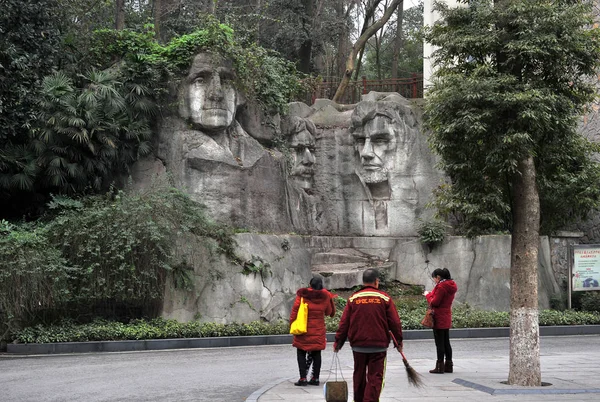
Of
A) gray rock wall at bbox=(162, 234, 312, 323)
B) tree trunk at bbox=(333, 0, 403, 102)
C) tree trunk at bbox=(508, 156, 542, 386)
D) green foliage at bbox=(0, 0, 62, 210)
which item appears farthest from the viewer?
tree trunk at bbox=(333, 0, 403, 102)

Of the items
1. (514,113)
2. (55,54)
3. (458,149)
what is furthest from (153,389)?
(55,54)

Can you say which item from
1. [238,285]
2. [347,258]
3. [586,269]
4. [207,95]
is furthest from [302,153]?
[586,269]

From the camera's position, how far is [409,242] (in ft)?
79.2

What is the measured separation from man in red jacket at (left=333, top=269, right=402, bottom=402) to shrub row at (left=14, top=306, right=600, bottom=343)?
9683 millimetres

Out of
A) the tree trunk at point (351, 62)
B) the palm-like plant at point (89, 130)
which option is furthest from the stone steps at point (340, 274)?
the tree trunk at point (351, 62)

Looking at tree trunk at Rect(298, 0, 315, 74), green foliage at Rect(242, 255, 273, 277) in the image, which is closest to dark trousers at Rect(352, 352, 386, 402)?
green foliage at Rect(242, 255, 273, 277)

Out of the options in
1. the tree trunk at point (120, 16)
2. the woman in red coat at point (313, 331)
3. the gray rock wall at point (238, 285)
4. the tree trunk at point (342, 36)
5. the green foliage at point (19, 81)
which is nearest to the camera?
the woman in red coat at point (313, 331)

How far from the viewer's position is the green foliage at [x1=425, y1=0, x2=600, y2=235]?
10.9m

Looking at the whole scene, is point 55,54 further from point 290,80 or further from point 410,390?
point 410,390

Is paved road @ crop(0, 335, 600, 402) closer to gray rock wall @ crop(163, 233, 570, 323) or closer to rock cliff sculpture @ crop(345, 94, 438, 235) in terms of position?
gray rock wall @ crop(163, 233, 570, 323)

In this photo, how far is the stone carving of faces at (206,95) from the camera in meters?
21.9

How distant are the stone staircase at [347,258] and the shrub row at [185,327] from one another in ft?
6.62

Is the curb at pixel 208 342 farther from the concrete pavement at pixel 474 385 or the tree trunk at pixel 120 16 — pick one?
the tree trunk at pixel 120 16

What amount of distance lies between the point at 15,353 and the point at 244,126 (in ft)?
32.6
